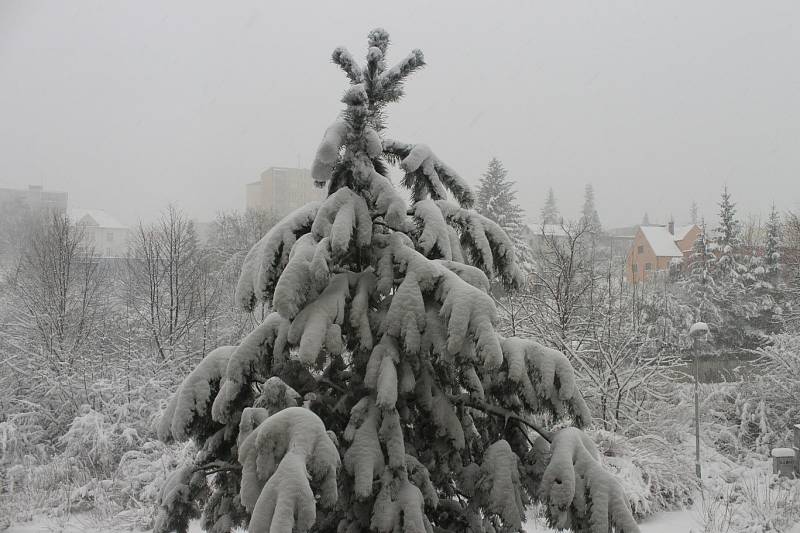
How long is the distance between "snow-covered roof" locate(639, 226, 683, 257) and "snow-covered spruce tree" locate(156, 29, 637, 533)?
162 ft

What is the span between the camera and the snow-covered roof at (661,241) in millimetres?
47969

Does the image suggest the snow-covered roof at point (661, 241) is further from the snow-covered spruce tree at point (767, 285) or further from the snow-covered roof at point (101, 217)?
the snow-covered roof at point (101, 217)

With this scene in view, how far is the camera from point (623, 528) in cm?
257

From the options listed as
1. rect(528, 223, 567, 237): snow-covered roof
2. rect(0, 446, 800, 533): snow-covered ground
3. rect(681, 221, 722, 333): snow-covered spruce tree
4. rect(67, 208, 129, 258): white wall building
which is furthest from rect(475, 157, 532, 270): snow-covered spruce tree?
rect(67, 208, 129, 258): white wall building

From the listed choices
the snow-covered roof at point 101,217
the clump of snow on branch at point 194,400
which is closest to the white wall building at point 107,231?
the snow-covered roof at point 101,217

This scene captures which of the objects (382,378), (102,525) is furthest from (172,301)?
(382,378)

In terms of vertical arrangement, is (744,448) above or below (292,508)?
below

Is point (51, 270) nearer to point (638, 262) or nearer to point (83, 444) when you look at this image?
point (83, 444)

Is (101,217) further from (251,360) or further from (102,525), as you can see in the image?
(251,360)

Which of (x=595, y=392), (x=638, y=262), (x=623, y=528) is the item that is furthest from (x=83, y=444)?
(x=638, y=262)

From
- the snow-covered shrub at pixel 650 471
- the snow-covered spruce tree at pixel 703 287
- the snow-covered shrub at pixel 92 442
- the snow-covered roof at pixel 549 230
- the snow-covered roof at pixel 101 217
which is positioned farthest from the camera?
the snow-covered roof at pixel 101 217

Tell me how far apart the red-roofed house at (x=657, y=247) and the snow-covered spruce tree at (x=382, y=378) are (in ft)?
154

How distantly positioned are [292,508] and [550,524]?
4.47 ft

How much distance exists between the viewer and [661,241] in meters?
49.2
